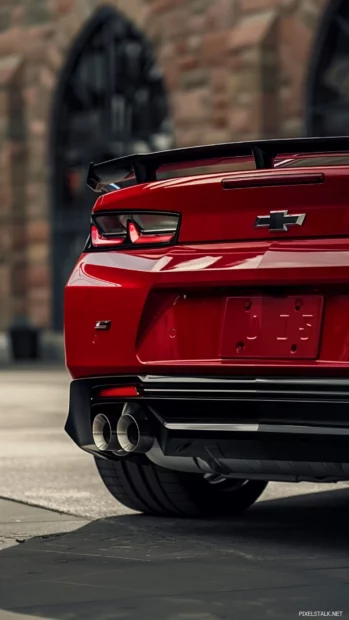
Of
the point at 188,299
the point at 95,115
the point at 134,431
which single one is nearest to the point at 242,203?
Answer: the point at 188,299

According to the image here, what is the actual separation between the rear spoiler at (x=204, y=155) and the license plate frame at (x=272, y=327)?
59cm

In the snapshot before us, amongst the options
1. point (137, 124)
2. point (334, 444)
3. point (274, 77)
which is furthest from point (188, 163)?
point (137, 124)

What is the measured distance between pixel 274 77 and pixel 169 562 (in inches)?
682

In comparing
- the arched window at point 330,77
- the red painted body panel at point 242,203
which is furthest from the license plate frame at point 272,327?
the arched window at point 330,77

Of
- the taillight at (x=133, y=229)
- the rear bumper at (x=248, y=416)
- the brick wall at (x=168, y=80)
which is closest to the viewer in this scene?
the rear bumper at (x=248, y=416)

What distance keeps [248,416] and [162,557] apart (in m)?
0.65

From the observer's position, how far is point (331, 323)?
Result: 546cm

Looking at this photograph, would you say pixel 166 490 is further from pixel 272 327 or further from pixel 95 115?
pixel 95 115

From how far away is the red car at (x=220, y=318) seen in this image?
5477 mm

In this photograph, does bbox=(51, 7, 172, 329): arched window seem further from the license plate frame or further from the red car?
the license plate frame

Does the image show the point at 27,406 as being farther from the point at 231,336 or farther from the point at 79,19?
the point at 79,19

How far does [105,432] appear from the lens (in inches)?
236

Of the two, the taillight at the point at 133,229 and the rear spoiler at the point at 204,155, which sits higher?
the rear spoiler at the point at 204,155

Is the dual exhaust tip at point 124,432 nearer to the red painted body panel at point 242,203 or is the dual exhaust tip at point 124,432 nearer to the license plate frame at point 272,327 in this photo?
the license plate frame at point 272,327
